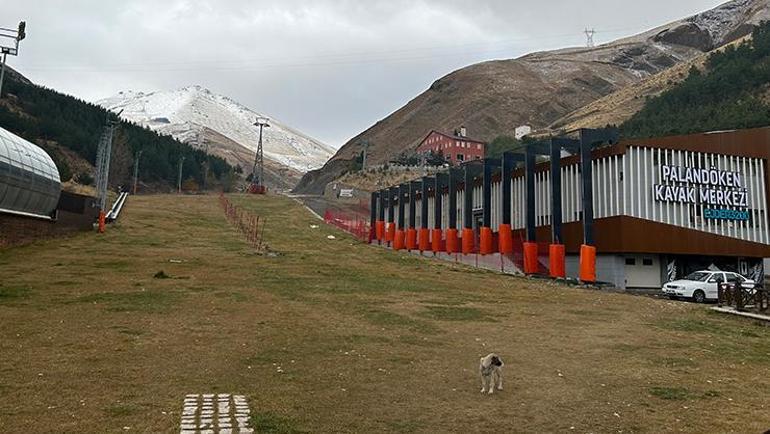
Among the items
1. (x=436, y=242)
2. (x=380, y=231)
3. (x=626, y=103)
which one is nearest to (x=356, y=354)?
(x=436, y=242)

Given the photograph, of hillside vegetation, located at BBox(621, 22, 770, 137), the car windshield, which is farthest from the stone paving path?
hillside vegetation, located at BBox(621, 22, 770, 137)

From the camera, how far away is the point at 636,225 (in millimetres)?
34969

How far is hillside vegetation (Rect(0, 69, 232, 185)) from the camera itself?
104m

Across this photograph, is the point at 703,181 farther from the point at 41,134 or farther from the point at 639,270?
the point at 41,134

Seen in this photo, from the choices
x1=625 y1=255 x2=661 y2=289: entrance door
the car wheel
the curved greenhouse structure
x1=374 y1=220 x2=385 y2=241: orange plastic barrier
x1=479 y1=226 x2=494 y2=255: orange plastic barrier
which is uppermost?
the curved greenhouse structure

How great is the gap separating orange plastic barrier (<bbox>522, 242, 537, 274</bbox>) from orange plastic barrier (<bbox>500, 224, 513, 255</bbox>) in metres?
2.23

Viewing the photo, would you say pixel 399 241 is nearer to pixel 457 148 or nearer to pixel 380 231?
pixel 380 231

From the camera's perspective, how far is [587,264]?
32.9m

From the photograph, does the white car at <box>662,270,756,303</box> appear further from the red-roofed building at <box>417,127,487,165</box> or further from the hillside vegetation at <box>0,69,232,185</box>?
the red-roofed building at <box>417,127,487,165</box>

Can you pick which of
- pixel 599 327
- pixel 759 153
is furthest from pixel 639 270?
pixel 599 327

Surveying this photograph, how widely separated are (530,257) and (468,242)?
23.8 ft

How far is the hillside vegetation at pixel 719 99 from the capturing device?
82188 millimetres

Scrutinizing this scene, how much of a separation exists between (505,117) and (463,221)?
138407 mm

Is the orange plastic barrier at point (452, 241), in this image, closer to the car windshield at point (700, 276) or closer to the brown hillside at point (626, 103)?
the car windshield at point (700, 276)
